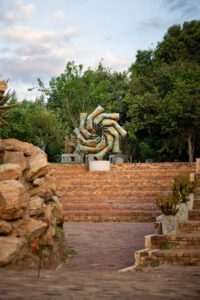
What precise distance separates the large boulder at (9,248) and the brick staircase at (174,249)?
2.23 meters

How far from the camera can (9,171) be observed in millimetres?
9672

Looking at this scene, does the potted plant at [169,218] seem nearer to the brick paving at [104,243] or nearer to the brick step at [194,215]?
the brick paving at [104,243]

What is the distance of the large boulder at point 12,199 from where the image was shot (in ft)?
29.8

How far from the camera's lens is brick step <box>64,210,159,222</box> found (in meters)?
19.7

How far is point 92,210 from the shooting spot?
68.3 ft

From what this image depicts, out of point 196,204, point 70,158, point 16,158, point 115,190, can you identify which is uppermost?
point 70,158

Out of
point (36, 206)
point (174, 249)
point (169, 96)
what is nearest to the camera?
point (36, 206)

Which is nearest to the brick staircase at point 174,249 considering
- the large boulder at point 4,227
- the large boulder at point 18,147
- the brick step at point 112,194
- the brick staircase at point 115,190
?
the large boulder at point 4,227

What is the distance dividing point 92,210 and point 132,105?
780 inches

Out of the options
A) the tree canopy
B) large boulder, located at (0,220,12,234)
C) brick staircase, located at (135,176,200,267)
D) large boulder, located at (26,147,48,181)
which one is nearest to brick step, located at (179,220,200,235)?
brick staircase, located at (135,176,200,267)

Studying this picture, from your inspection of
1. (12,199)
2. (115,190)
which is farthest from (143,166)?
(12,199)

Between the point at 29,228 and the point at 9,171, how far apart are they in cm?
107

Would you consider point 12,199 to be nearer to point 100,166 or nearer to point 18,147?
point 18,147

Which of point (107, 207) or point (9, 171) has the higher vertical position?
point (9, 171)
